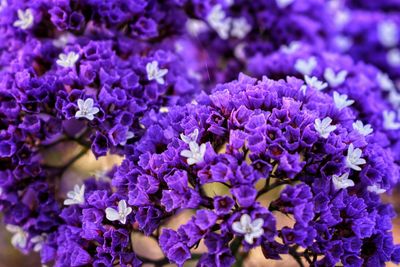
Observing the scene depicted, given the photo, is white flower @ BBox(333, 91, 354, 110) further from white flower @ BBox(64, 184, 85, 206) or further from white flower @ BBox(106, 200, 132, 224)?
white flower @ BBox(64, 184, 85, 206)

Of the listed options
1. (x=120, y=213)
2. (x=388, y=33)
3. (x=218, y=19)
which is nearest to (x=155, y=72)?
(x=218, y=19)

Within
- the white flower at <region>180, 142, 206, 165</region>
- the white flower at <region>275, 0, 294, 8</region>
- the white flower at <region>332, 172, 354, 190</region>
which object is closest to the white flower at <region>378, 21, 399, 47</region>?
the white flower at <region>275, 0, 294, 8</region>

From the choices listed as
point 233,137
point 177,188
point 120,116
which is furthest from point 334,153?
point 120,116

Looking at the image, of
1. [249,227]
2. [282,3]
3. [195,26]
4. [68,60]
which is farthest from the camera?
[195,26]

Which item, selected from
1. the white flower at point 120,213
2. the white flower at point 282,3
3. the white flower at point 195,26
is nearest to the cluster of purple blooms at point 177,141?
the white flower at point 120,213

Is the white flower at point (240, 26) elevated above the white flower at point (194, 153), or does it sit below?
below

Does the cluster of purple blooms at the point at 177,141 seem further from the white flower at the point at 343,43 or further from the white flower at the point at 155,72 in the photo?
the white flower at the point at 343,43

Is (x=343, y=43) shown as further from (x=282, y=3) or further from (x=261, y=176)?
(x=261, y=176)
